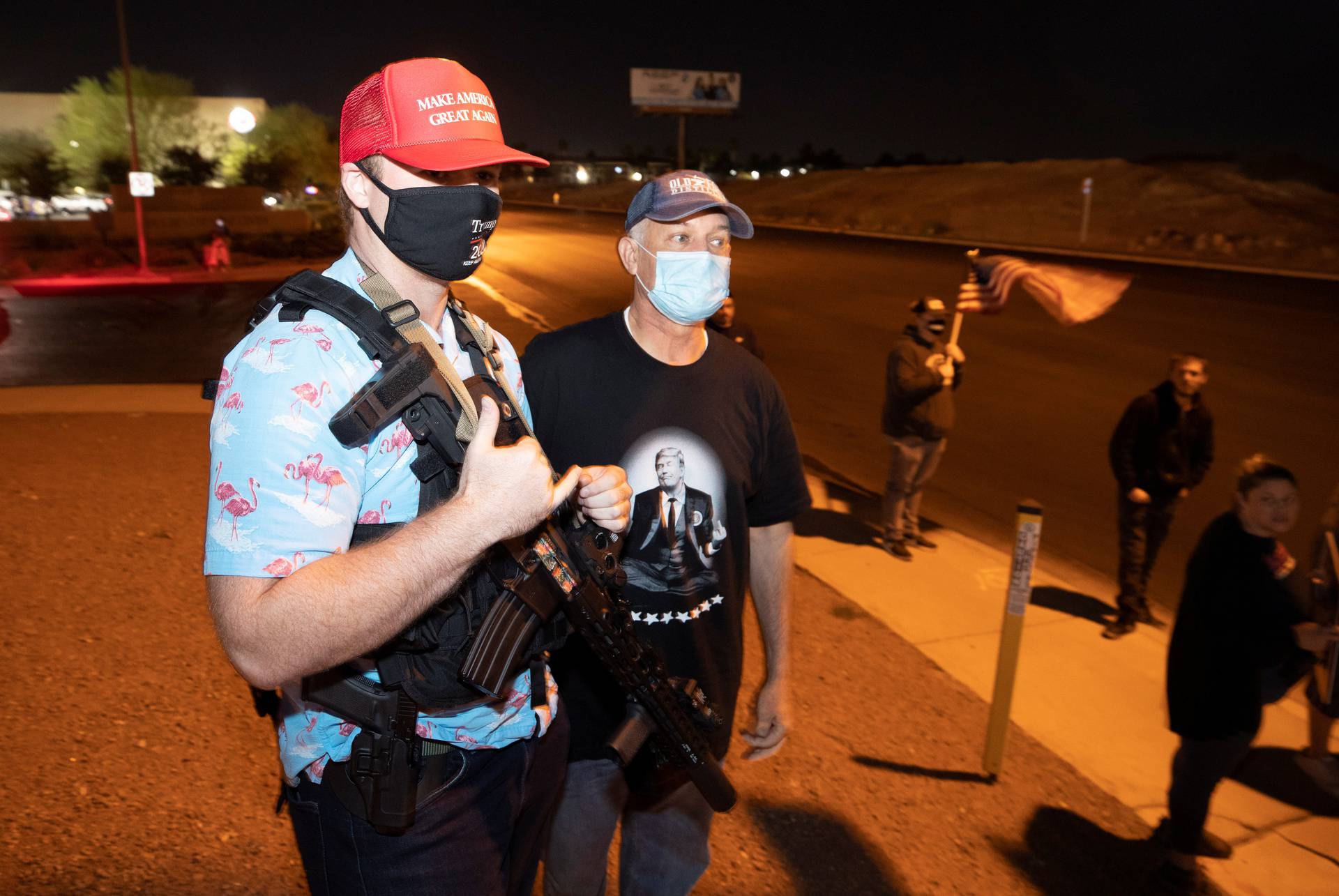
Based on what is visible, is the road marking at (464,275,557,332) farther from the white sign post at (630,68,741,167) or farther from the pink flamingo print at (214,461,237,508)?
the white sign post at (630,68,741,167)

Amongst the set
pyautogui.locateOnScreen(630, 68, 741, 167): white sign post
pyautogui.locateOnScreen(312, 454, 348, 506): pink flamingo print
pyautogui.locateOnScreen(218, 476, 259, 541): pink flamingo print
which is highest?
pyautogui.locateOnScreen(630, 68, 741, 167): white sign post

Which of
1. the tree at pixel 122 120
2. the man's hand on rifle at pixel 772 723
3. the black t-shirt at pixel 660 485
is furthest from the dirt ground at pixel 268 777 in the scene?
the tree at pixel 122 120

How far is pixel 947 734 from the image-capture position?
4562mm

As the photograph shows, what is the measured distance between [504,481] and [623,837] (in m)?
1.76

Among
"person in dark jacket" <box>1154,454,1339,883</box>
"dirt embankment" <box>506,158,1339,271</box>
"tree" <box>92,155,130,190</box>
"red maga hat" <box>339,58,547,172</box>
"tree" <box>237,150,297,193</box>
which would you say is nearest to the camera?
"red maga hat" <box>339,58,547,172</box>

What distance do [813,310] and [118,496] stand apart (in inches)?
624

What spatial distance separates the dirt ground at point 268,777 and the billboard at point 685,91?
8157 centimetres

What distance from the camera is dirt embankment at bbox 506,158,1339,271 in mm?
37781

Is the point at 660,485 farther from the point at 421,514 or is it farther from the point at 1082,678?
the point at 1082,678

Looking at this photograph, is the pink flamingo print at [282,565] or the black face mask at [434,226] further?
the black face mask at [434,226]

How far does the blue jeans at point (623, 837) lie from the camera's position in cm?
257

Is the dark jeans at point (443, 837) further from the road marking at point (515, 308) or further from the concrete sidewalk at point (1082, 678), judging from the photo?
the road marking at point (515, 308)

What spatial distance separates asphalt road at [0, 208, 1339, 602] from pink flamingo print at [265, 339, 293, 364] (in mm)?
6683

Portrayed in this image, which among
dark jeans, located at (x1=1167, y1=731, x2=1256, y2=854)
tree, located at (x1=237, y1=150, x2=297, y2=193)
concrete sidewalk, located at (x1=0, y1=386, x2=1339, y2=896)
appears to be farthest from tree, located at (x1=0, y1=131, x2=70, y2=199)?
dark jeans, located at (x1=1167, y1=731, x2=1256, y2=854)
